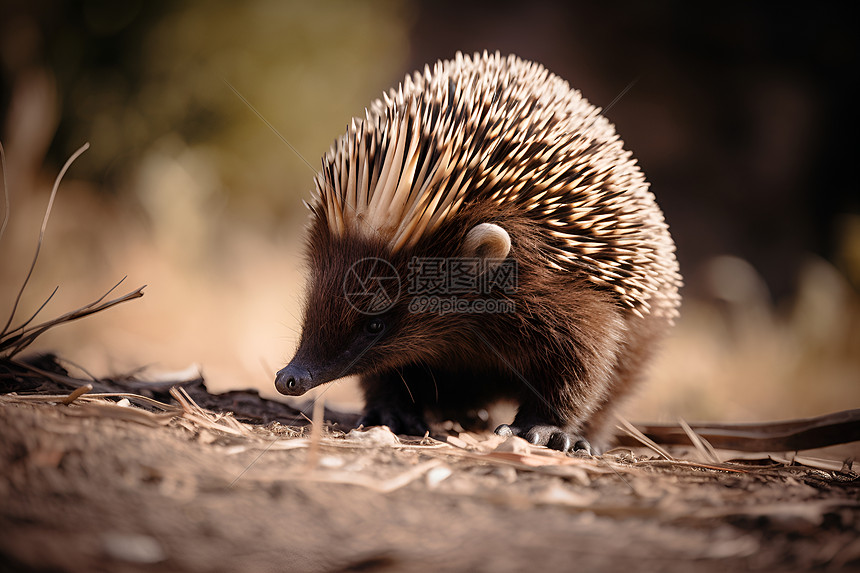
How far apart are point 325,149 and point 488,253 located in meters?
6.38

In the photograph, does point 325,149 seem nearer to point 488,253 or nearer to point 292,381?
point 488,253


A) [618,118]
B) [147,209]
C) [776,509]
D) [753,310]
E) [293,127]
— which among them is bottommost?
[776,509]

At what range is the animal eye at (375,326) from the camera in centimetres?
217

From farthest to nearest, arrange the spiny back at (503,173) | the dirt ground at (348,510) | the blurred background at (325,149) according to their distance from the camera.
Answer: the blurred background at (325,149) → the spiny back at (503,173) → the dirt ground at (348,510)

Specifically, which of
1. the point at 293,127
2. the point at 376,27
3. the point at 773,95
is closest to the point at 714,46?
the point at 773,95

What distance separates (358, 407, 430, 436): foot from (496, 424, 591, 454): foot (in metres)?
0.37

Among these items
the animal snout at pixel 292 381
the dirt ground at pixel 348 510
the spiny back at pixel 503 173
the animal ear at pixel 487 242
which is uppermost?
the spiny back at pixel 503 173

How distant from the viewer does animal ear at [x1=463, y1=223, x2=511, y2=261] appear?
2.08 meters

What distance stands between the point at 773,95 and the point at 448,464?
8340 millimetres

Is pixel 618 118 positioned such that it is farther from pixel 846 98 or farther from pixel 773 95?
pixel 846 98

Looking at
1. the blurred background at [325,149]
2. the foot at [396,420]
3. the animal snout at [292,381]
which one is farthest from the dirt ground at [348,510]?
the blurred background at [325,149]

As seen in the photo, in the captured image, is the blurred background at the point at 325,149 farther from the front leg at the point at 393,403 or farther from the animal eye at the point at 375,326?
the animal eye at the point at 375,326

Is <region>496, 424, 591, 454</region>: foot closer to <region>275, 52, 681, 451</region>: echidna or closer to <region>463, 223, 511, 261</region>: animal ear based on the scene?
<region>275, 52, 681, 451</region>: echidna

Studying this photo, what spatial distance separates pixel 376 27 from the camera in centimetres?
841
